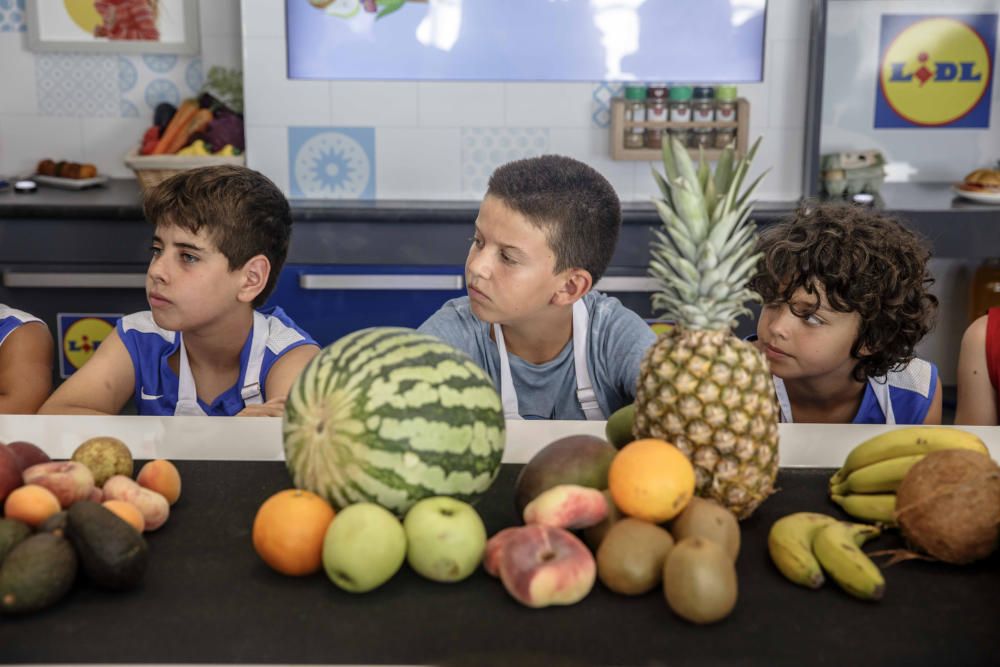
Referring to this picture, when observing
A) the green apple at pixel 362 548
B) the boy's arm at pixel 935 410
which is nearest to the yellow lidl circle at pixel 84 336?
the boy's arm at pixel 935 410

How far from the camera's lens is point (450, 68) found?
12.7ft

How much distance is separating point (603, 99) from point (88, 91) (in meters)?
2.03

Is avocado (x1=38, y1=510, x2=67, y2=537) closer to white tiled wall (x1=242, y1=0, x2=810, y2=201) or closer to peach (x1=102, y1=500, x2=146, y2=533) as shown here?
peach (x1=102, y1=500, x2=146, y2=533)

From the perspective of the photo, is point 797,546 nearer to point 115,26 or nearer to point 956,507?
point 956,507

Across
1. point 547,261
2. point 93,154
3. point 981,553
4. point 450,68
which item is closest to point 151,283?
point 547,261

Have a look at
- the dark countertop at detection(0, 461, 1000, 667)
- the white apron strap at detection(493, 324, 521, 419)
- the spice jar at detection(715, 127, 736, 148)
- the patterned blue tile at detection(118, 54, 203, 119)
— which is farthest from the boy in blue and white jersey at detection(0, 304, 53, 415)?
the spice jar at detection(715, 127, 736, 148)

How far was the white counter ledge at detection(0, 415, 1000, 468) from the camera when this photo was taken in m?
1.36

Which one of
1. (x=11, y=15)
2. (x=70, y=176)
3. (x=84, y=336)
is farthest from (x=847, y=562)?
(x=11, y=15)

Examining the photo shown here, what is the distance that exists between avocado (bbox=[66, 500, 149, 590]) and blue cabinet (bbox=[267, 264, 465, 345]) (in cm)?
256

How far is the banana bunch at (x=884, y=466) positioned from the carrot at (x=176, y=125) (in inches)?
125

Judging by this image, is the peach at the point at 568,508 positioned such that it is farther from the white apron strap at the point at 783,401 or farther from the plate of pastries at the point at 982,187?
the plate of pastries at the point at 982,187

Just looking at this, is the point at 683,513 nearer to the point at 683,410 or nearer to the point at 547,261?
the point at 683,410

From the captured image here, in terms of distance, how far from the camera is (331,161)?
386cm

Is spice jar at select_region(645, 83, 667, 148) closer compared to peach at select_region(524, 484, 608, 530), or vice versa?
peach at select_region(524, 484, 608, 530)
